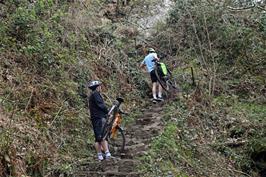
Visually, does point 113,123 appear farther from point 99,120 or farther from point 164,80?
point 164,80

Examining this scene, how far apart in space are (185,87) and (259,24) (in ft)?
17.1

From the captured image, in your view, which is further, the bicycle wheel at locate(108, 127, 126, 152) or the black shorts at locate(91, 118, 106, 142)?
the bicycle wheel at locate(108, 127, 126, 152)

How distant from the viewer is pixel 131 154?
964 cm

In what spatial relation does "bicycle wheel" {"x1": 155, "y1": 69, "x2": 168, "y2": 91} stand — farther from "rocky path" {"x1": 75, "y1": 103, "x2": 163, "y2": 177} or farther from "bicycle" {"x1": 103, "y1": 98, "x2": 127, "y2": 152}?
"bicycle" {"x1": 103, "y1": 98, "x2": 127, "y2": 152}

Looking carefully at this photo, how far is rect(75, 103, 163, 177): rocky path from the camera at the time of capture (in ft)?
28.8

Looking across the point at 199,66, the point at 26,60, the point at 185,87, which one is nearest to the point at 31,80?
the point at 26,60

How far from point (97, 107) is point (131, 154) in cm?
132

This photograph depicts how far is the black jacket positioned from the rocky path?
39.8 inches

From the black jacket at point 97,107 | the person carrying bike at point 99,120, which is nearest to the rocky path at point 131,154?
the person carrying bike at point 99,120

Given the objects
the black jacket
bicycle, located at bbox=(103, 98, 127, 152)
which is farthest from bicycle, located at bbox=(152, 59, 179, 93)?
the black jacket

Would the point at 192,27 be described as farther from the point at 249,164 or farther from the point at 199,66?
the point at 249,164

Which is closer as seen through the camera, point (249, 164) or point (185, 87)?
point (249, 164)

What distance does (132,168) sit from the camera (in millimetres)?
8875

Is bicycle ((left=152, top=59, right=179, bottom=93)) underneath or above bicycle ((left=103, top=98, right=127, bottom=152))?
above
